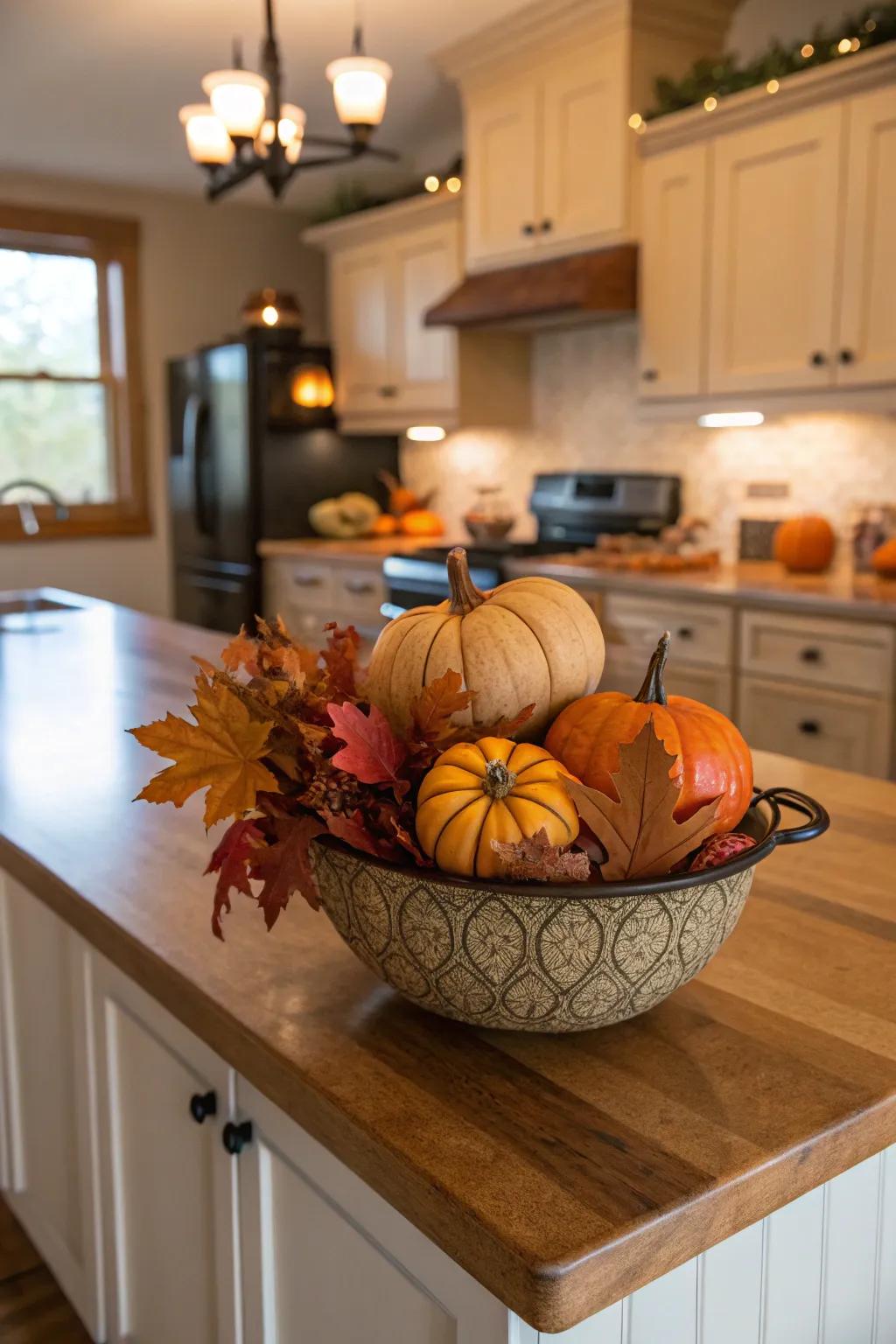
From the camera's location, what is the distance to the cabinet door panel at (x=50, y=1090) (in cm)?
128

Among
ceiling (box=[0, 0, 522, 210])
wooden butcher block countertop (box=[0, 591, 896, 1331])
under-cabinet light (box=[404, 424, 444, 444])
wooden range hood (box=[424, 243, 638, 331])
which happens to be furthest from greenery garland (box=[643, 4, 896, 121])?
wooden butcher block countertop (box=[0, 591, 896, 1331])

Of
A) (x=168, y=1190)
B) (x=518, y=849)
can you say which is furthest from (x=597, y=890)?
(x=168, y=1190)

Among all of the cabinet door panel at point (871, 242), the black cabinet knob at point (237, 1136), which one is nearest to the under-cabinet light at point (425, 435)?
the cabinet door panel at point (871, 242)

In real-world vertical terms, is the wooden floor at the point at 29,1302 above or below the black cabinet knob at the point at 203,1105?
below

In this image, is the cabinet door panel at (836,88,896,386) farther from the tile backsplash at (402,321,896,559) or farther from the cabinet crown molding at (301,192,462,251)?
the cabinet crown molding at (301,192,462,251)

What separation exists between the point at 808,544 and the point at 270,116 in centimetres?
192

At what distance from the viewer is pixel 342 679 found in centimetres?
80

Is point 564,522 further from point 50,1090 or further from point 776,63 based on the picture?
point 50,1090

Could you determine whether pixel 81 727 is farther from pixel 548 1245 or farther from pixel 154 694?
pixel 548 1245

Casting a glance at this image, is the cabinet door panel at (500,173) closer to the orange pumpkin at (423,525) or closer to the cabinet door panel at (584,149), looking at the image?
the cabinet door panel at (584,149)

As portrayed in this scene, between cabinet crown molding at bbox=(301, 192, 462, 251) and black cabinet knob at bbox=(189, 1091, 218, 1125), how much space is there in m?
4.02

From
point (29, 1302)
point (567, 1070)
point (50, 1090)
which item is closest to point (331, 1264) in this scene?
point (567, 1070)

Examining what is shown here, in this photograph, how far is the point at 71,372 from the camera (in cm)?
536

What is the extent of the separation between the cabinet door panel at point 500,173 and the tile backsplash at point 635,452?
517mm
